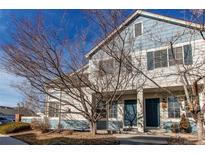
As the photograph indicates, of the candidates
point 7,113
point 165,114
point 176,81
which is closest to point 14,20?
point 176,81

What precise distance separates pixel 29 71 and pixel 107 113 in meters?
7.29

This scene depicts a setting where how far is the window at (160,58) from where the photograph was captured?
15.9 metres

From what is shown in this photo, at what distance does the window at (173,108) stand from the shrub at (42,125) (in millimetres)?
8330

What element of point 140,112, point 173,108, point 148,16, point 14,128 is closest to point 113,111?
point 140,112

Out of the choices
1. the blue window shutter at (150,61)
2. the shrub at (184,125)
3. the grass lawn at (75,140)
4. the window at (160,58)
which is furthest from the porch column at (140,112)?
the grass lawn at (75,140)

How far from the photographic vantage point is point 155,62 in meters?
16.3

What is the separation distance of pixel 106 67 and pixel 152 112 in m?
4.35

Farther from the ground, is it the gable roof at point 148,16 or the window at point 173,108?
the gable roof at point 148,16

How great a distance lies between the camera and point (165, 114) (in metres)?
16.7

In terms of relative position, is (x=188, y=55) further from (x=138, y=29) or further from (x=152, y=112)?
(x=152, y=112)

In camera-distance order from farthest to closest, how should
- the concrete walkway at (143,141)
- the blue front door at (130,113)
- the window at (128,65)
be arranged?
the blue front door at (130,113) < the window at (128,65) < the concrete walkway at (143,141)

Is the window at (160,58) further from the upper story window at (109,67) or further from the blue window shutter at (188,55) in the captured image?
the upper story window at (109,67)

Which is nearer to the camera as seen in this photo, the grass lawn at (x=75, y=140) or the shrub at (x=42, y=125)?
the grass lawn at (x=75, y=140)
